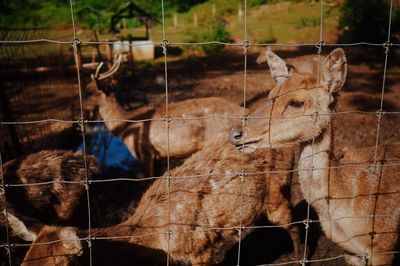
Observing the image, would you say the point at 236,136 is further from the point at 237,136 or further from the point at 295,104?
the point at 295,104

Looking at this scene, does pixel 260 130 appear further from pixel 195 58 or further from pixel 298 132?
pixel 195 58

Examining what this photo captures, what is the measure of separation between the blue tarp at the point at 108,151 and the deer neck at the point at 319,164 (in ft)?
12.6

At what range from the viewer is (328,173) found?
368 centimetres

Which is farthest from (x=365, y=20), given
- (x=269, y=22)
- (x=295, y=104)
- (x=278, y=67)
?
(x=295, y=104)

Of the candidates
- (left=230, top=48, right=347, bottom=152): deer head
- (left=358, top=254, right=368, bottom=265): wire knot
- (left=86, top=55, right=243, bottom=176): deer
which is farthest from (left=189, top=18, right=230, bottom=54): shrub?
(left=358, top=254, right=368, bottom=265): wire knot

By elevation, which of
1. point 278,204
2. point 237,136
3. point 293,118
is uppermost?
point 293,118

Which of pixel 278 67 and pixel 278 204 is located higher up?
pixel 278 67

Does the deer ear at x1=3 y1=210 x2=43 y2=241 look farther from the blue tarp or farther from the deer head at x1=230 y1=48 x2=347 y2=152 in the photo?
the blue tarp

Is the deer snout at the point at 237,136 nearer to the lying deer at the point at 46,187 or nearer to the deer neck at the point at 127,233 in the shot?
the deer neck at the point at 127,233

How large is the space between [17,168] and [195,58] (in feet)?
42.1

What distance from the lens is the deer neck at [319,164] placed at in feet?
12.0

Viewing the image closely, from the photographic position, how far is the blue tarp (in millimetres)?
7164

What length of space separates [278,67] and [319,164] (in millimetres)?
921

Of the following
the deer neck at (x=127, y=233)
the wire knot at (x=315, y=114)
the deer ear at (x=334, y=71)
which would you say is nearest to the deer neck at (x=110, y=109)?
Result: the deer neck at (x=127, y=233)
